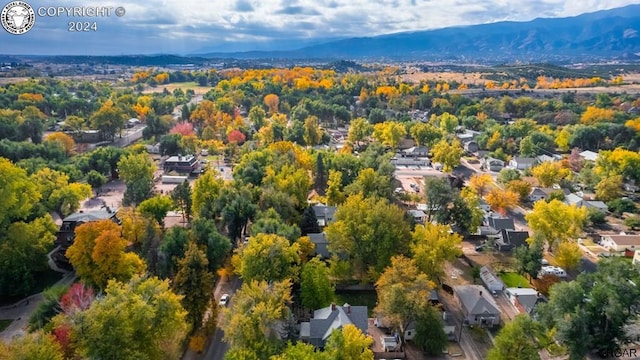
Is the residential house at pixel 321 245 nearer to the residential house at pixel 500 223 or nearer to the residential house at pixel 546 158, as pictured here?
the residential house at pixel 500 223

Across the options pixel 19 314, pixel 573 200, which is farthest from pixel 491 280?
pixel 19 314

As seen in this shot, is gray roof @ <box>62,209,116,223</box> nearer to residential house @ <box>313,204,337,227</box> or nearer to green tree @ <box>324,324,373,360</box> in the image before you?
residential house @ <box>313,204,337,227</box>

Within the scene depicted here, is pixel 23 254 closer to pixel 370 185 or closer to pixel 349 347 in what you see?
pixel 349 347

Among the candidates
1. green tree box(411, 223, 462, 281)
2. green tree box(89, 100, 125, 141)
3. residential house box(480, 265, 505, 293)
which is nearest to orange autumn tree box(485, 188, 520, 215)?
residential house box(480, 265, 505, 293)

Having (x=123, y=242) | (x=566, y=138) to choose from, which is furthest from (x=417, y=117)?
(x=123, y=242)

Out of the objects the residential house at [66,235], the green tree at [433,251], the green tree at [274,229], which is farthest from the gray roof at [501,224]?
the residential house at [66,235]
